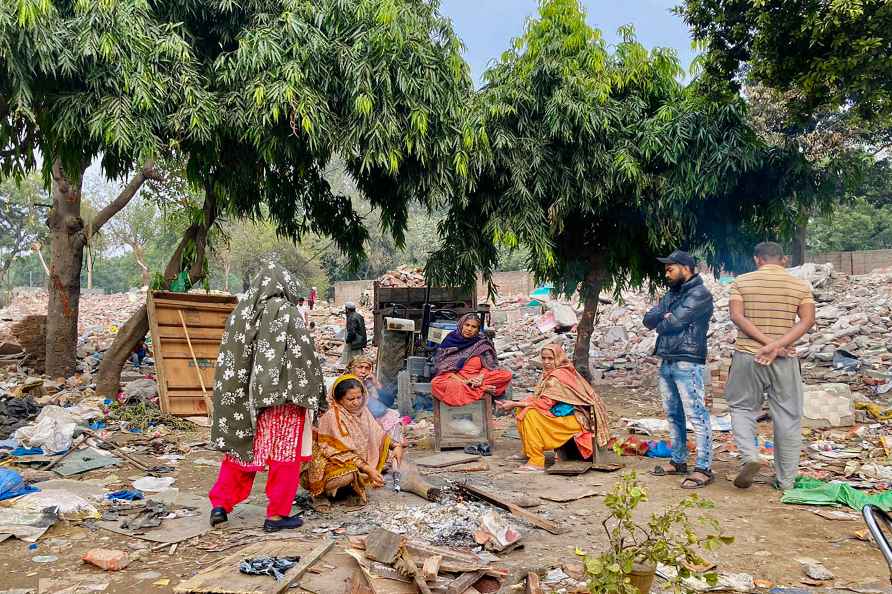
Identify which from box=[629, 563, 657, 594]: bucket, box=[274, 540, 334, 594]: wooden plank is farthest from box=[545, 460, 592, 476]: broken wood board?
box=[629, 563, 657, 594]: bucket

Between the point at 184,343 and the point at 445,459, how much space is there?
4471 mm

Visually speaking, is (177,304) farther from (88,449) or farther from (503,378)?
(503,378)

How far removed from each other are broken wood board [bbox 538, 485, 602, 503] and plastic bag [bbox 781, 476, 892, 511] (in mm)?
1414

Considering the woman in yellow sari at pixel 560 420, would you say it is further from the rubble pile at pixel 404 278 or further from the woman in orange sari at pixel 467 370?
the rubble pile at pixel 404 278

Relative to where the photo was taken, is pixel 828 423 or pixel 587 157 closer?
pixel 828 423

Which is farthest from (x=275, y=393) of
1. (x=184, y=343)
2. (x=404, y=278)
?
(x=404, y=278)

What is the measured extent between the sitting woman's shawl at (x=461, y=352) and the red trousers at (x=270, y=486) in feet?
9.54

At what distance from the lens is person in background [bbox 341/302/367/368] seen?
1196cm

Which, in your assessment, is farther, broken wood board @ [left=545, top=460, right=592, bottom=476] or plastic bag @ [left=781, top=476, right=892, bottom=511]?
broken wood board @ [left=545, top=460, right=592, bottom=476]

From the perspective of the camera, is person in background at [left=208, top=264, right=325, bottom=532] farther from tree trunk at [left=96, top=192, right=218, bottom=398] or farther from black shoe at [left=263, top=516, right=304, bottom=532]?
tree trunk at [left=96, top=192, right=218, bottom=398]

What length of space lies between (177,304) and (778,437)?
7.49 meters

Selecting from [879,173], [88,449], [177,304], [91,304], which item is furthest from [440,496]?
[91,304]

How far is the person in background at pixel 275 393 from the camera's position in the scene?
4473 millimetres

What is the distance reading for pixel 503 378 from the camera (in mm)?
7090
